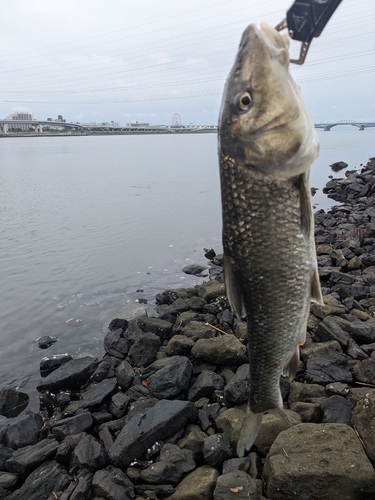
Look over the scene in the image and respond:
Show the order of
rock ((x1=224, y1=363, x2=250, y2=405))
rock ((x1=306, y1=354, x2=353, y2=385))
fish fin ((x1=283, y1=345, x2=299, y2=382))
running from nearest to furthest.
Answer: fish fin ((x1=283, y1=345, x2=299, y2=382)) → rock ((x1=224, y1=363, x2=250, y2=405)) → rock ((x1=306, y1=354, x2=353, y2=385))

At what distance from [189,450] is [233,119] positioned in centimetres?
403

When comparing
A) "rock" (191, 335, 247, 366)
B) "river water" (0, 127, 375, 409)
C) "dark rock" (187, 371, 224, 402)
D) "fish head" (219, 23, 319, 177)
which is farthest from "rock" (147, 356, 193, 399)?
"fish head" (219, 23, 319, 177)

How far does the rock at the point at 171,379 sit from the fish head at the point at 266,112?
441cm

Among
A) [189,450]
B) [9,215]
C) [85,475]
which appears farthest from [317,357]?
[9,215]

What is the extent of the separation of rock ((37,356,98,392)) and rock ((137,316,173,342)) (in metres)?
1.42

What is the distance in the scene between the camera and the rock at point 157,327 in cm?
855

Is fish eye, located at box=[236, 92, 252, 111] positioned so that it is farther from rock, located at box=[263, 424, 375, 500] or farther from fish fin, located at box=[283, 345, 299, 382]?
rock, located at box=[263, 424, 375, 500]

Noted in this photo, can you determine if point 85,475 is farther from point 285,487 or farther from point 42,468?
point 285,487

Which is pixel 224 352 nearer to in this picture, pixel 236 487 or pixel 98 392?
pixel 98 392

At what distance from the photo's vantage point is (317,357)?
6.39m

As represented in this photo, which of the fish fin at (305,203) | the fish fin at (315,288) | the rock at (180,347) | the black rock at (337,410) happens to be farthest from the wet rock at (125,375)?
the fish fin at (305,203)

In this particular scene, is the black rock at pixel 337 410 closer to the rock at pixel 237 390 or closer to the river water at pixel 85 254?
the rock at pixel 237 390

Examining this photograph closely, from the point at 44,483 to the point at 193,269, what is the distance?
9.28 meters

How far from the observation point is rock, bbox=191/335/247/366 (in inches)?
259
